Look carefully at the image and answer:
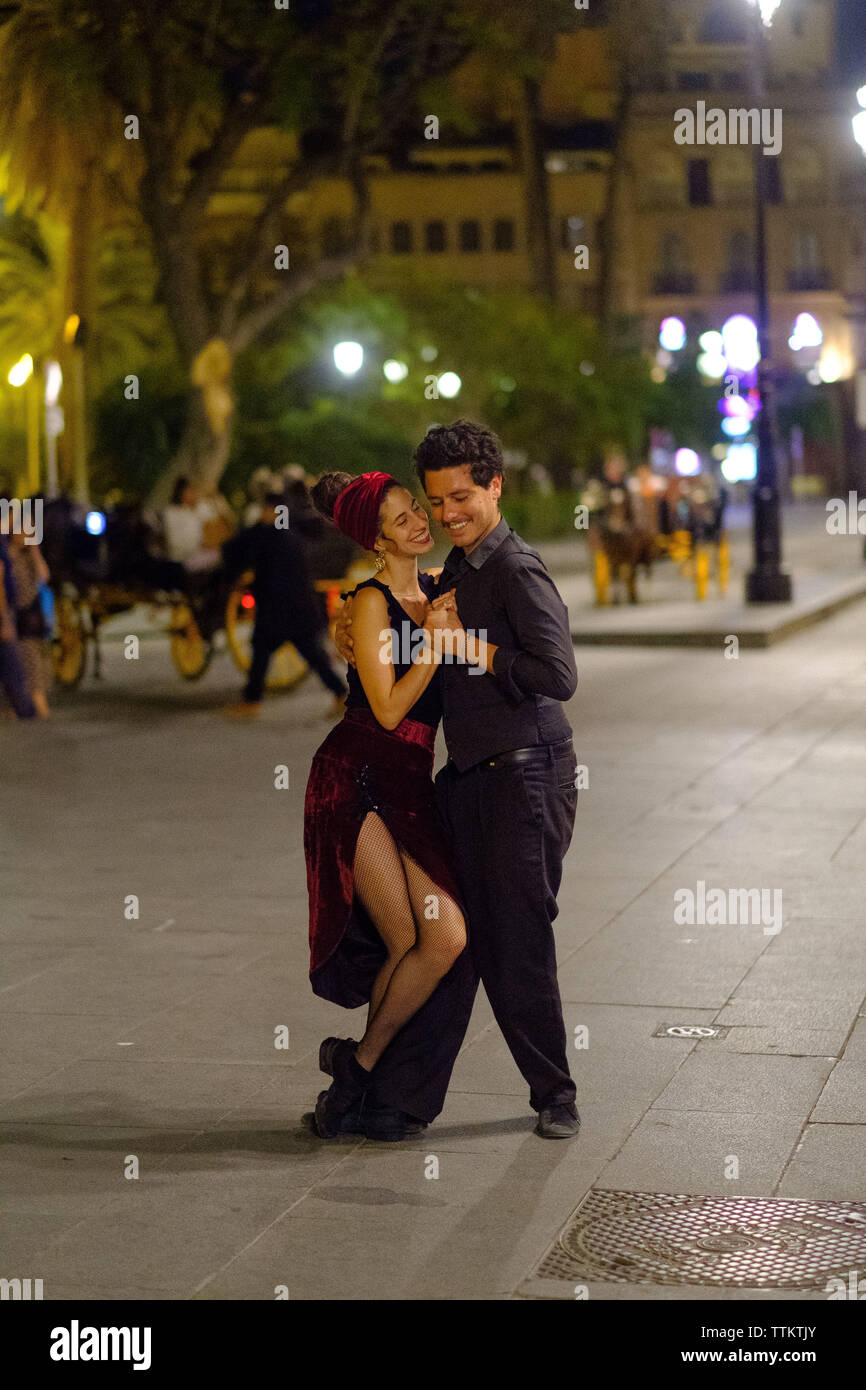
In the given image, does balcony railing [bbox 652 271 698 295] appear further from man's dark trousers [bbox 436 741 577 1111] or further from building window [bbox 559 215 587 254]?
man's dark trousers [bbox 436 741 577 1111]

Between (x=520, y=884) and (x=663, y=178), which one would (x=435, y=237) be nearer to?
(x=663, y=178)

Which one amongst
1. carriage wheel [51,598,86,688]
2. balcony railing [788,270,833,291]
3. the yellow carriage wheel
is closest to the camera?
carriage wheel [51,598,86,688]

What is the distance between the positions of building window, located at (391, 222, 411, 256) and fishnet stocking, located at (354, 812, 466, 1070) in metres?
80.5

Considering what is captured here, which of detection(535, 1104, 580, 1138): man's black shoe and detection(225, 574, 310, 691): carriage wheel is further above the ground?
detection(225, 574, 310, 691): carriage wheel

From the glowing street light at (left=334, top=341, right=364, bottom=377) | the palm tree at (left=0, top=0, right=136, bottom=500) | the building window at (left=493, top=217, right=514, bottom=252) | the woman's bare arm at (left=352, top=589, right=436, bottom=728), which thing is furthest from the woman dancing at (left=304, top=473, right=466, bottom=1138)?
the building window at (left=493, top=217, right=514, bottom=252)

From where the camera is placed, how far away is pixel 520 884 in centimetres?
561

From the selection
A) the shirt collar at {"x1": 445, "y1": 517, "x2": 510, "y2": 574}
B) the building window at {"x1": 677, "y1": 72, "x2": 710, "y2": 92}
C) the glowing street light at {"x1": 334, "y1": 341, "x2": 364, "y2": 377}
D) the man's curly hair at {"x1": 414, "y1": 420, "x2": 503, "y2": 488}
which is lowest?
the shirt collar at {"x1": 445, "y1": 517, "x2": 510, "y2": 574}

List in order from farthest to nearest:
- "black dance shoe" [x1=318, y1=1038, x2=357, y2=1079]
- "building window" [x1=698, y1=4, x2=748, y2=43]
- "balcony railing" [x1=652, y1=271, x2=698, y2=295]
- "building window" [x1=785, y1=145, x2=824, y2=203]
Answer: "balcony railing" [x1=652, y1=271, x2=698, y2=295]
"building window" [x1=785, y1=145, x2=824, y2=203]
"building window" [x1=698, y1=4, x2=748, y2=43]
"black dance shoe" [x1=318, y1=1038, x2=357, y2=1079]

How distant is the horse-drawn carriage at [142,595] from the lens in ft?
59.9

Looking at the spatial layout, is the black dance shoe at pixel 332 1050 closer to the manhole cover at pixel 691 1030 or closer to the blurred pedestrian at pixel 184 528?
the manhole cover at pixel 691 1030

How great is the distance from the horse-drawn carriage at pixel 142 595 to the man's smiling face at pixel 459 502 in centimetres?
1227

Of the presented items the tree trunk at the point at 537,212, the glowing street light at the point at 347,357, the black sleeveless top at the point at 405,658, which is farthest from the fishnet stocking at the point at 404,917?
the tree trunk at the point at 537,212

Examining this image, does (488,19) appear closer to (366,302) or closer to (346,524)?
(366,302)

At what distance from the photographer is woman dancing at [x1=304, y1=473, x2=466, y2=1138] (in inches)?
219
